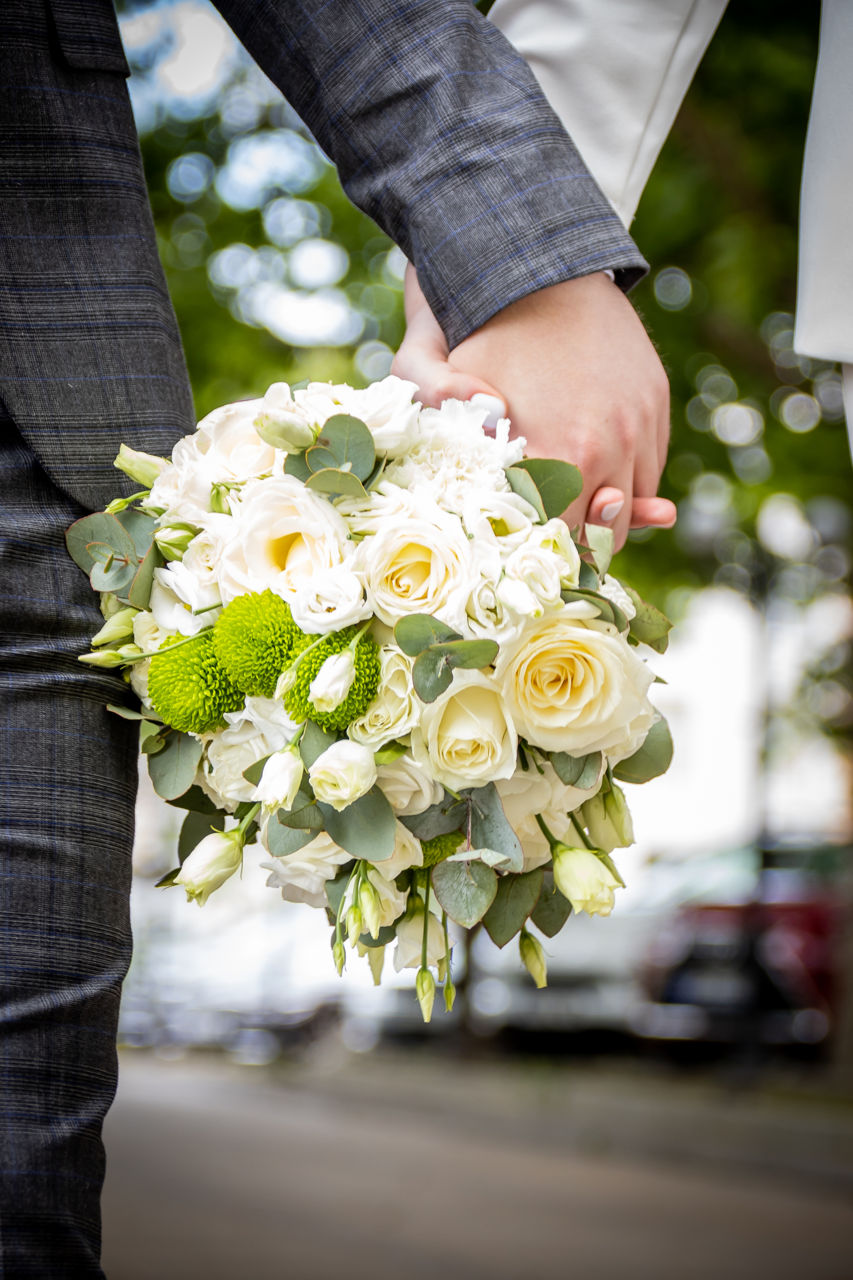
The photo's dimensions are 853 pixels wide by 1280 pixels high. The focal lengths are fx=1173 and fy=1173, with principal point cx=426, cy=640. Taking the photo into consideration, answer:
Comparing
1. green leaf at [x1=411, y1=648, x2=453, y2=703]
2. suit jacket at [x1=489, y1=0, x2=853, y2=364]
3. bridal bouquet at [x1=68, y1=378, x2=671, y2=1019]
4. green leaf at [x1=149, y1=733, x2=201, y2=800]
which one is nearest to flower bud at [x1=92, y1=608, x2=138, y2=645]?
bridal bouquet at [x1=68, y1=378, x2=671, y2=1019]

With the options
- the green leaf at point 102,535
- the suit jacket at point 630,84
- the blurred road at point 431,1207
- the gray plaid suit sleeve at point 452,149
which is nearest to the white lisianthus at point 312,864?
the green leaf at point 102,535

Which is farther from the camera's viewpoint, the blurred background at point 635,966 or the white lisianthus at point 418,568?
the blurred background at point 635,966

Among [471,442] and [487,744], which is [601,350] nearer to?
[471,442]

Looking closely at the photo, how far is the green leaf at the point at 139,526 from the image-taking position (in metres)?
1.27

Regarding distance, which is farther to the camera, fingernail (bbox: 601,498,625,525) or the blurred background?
the blurred background

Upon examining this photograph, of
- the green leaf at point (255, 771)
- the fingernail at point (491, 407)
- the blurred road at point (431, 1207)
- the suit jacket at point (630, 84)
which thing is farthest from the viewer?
the blurred road at point (431, 1207)

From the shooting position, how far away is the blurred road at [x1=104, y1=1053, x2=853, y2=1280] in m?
4.62

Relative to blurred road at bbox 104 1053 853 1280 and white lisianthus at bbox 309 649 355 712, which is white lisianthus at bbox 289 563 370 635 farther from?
blurred road at bbox 104 1053 853 1280

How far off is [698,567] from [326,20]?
8042mm

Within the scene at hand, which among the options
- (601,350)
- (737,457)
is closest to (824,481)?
(737,457)

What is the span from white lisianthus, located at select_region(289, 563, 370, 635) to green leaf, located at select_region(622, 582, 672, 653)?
31cm

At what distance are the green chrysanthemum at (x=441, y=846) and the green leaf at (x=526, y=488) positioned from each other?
34 cm

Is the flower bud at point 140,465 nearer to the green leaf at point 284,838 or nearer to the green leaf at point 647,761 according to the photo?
the green leaf at point 284,838

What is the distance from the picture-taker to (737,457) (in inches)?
297
